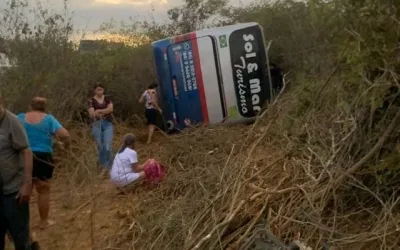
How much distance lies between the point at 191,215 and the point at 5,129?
1.68 m

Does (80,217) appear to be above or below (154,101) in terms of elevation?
below

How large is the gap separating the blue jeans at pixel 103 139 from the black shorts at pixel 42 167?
1.20 metres

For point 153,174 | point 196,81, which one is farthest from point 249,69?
point 153,174

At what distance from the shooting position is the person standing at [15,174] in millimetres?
5824

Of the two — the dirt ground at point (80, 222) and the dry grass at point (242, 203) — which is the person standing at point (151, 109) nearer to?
the dry grass at point (242, 203)

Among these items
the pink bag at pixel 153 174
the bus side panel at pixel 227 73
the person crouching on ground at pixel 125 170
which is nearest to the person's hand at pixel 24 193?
the person crouching on ground at pixel 125 170

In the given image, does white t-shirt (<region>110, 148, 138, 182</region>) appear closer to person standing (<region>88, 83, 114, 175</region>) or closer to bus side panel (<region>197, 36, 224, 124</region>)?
person standing (<region>88, 83, 114, 175</region>)

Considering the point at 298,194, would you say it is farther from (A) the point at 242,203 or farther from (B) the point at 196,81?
(B) the point at 196,81

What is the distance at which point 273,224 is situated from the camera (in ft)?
17.6

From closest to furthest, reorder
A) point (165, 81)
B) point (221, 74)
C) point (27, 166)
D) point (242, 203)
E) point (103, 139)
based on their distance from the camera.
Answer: point (242, 203) < point (27, 166) < point (103, 139) < point (221, 74) < point (165, 81)

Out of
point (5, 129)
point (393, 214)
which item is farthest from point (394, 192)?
point (5, 129)

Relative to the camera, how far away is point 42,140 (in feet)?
23.1

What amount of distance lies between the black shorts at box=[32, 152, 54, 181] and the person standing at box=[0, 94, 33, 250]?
101cm

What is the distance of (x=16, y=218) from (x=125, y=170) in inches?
86.7
